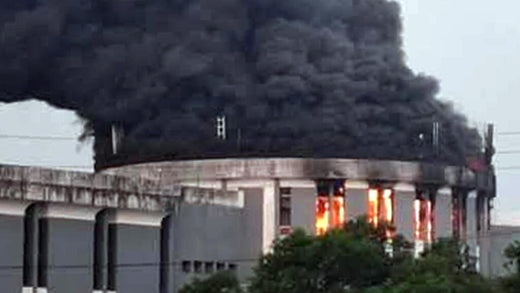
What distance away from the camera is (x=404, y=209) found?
5619 cm

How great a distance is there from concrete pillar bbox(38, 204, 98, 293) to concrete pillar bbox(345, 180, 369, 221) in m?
A: 12.2

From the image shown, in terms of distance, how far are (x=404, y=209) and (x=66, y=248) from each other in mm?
16083

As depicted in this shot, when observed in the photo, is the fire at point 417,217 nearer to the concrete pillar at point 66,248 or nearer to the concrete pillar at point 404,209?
the concrete pillar at point 404,209

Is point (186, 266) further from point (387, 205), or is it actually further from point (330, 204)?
point (387, 205)

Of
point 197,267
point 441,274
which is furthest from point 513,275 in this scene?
point 197,267

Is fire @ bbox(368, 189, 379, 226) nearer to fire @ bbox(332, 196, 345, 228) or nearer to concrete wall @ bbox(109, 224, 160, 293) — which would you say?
fire @ bbox(332, 196, 345, 228)

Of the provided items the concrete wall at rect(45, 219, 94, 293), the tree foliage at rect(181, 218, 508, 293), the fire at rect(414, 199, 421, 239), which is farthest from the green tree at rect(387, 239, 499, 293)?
the concrete wall at rect(45, 219, 94, 293)

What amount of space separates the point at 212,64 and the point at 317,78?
4.04m

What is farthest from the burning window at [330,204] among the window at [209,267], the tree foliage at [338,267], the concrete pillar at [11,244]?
the concrete pillar at [11,244]

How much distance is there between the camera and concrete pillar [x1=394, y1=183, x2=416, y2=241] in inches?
2200

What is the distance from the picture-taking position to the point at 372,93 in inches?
2259

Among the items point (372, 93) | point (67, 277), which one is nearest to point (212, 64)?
point (372, 93)

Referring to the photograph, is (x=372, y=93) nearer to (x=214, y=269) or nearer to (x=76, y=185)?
(x=214, y=269)

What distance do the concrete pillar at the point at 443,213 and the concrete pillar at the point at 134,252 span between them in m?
13.4
